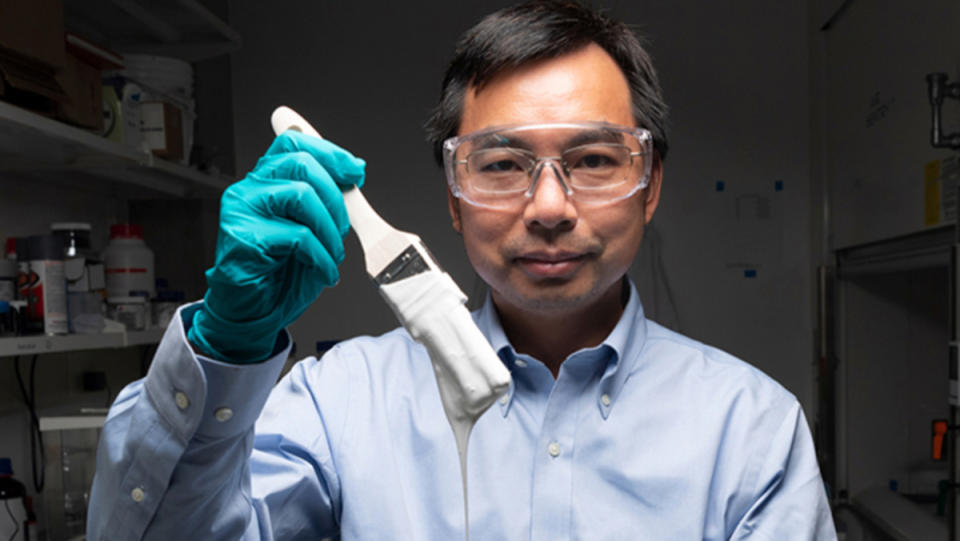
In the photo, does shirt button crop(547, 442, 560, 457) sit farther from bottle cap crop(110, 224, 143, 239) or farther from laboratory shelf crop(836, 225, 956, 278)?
bottle cap crop(110, 224, 143, 239)


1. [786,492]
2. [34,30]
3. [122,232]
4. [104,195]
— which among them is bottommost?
[786,492]

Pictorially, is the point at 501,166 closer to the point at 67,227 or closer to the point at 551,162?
the point at 551,162

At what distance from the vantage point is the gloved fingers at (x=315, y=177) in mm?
951

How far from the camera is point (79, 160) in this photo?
203 centimetres

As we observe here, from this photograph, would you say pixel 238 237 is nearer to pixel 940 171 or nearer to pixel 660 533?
pixel 660 533

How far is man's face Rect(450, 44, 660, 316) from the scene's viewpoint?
→ 115cm

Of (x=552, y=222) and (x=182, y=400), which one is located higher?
(x=552, y=222)

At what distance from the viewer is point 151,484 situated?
0.89 m

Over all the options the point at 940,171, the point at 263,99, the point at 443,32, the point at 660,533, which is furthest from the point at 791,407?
the point at 263,99

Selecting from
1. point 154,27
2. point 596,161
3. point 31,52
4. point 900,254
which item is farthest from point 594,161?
point 154,27

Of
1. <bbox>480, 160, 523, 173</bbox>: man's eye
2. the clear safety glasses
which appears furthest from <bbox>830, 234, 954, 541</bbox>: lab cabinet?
<bbox>480, 160, 523, 173</bbox>: man's eye

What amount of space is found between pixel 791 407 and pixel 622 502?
32 centimetres

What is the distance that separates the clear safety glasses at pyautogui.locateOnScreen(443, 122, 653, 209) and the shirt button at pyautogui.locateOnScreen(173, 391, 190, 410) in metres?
0.53

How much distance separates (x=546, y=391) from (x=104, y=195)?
2.10m
